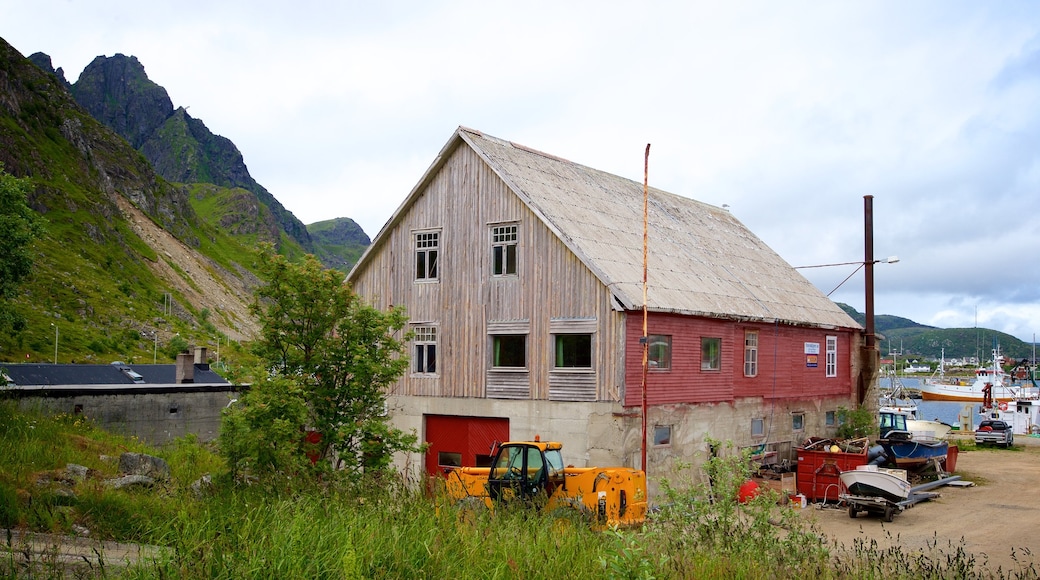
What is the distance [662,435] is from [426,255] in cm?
937

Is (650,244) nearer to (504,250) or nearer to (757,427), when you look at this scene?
(504,250)

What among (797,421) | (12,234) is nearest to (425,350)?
(797,421)

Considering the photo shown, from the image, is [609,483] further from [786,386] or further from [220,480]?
[786,386]

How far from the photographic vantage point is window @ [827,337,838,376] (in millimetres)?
36188

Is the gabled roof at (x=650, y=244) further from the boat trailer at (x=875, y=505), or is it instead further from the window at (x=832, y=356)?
the boat trailer at (x=875, y=505)

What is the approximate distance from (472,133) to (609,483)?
44.0 ft

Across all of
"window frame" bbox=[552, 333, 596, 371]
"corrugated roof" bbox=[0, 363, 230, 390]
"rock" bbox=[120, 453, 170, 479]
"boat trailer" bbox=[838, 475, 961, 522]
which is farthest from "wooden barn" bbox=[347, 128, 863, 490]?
"corrugated roof" bbox=[0, 363, 230, 390]

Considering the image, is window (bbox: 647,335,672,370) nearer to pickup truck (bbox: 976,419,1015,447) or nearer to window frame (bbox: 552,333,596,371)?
window frame (bbox: 552,333,596,371)

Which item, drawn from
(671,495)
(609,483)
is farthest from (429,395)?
(671,495)

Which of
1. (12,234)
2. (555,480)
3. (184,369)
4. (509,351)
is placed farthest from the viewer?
(184,369)

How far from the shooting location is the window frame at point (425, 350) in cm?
2775

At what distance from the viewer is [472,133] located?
27.7 metres

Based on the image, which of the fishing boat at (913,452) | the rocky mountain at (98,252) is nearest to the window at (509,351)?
the fishing boat at (913,452)

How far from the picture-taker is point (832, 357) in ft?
120
